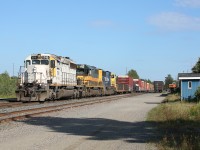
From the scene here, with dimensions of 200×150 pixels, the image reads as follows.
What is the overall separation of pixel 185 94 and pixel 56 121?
22.4 metres

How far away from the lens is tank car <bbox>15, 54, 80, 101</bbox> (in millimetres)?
28734

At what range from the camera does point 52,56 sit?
31.1m

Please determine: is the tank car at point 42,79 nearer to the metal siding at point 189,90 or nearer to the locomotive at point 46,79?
the locomotive at point 46,79

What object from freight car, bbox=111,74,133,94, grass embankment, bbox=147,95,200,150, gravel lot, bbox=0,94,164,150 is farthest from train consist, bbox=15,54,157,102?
freight car, bbox=111,74,133,94

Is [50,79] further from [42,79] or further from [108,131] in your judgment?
[108,131]

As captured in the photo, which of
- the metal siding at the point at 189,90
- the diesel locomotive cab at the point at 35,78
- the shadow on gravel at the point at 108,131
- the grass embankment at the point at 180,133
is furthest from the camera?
the metal siding at the point at 189,90

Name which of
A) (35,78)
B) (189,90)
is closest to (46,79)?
(35,78)

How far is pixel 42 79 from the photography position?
29.9 metres

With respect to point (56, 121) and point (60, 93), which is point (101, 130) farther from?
point (60, 93)

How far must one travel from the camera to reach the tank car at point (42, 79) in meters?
28.7

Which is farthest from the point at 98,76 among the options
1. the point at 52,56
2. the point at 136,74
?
the point at 136,74

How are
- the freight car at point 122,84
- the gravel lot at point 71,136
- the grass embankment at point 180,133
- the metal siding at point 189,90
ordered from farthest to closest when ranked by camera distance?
the freight car at point 122,84, the metal siding at point 189,90, the gravel lot at point 71,136, the grass embankment at point 180,133

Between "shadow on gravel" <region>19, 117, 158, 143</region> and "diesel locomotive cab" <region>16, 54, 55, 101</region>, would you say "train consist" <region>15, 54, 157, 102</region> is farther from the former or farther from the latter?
"shadow on gravel" <region>19, 117, 158, 143</region>

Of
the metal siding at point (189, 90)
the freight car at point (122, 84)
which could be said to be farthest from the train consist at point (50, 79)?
the freight car at point (122, 84)
